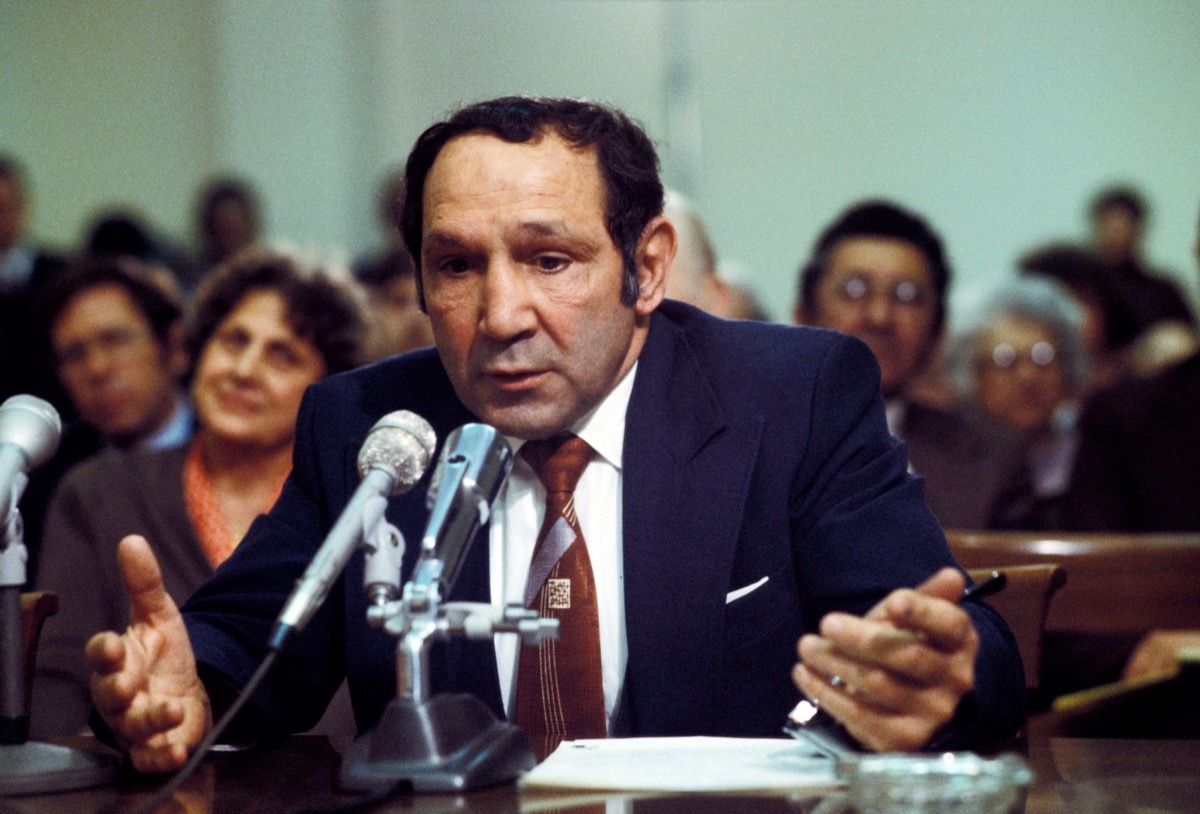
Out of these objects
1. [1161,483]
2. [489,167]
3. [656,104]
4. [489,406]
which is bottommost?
[1161,483]

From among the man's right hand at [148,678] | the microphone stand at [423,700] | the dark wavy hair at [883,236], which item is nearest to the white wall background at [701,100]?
the dark wavy hair at [883,236]

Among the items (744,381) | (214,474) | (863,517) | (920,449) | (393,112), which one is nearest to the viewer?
(863,517)

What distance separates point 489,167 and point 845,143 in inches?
241

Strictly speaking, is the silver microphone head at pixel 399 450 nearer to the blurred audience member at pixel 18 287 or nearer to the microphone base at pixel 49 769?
the microphone base at pixel 49 769

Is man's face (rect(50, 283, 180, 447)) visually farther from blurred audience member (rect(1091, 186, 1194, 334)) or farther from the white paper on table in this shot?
blurred audience member (rect(1091, 186, 1194, 334))

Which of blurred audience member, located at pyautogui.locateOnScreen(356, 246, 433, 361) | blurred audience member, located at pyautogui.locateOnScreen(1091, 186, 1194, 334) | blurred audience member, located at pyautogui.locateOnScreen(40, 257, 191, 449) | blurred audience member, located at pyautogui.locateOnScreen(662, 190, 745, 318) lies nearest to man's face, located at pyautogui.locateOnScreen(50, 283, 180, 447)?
blurred audience member, located at pyautogui.locateOnScreen(40, 257, 191, 449)

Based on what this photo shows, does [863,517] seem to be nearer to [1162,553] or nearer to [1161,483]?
[1162,553]

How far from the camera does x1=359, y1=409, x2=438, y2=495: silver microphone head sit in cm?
142

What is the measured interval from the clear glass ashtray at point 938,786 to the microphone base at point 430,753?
376 millimetres

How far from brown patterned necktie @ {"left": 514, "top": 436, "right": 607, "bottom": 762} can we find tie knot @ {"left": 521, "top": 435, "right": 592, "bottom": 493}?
6 cm

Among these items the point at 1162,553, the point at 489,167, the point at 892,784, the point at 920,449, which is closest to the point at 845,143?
the point at 920,449

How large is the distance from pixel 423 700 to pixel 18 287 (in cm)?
522

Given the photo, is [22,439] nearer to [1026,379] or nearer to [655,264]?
[655,264]

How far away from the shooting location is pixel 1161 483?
3436 mm
